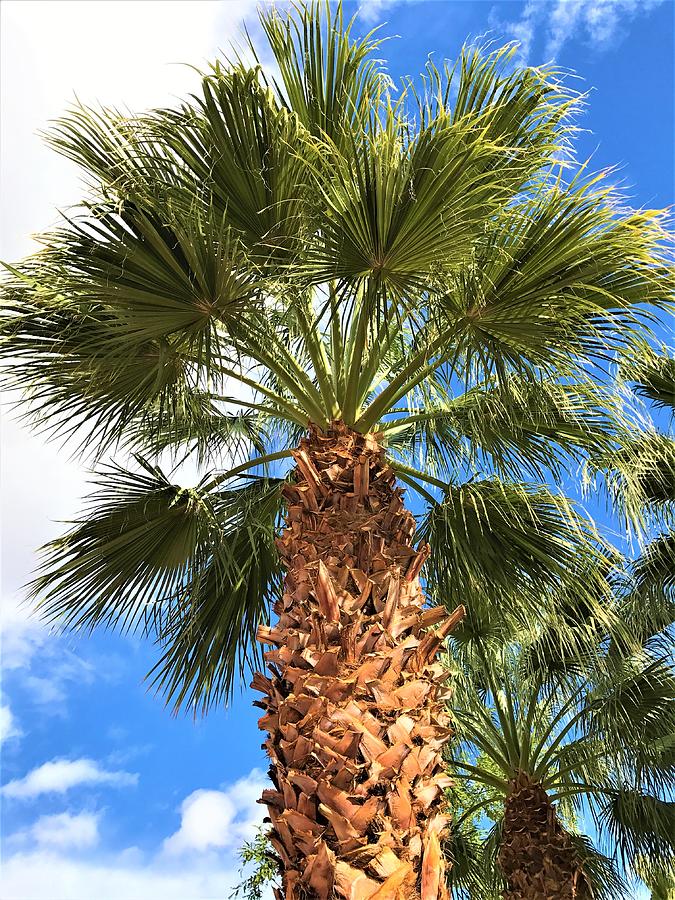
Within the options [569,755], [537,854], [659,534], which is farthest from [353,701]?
[569,755]

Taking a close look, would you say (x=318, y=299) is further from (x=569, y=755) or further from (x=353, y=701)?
(x=569, y=755)

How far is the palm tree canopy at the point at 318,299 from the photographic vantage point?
4184 millimetres

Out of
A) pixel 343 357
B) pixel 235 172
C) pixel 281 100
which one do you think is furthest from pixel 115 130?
pixel 343 357

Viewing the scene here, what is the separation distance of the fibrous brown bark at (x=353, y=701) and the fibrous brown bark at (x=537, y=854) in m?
5.14

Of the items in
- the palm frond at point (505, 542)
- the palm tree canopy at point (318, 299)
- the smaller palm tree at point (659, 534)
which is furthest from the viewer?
the smaller palm tree at point (659, 534)

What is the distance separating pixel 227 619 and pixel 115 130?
3.43 metres

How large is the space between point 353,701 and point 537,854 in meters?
5.75

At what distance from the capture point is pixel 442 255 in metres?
4.25

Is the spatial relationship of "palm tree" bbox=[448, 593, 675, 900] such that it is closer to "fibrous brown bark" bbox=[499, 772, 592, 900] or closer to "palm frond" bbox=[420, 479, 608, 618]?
"fibrous brown bark" bbox=[499, 772, 592, 900]

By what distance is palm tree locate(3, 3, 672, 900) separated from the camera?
3598 millimetres

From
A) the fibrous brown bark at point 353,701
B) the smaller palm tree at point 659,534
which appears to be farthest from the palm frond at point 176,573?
the smaller palm tree at point 659,534

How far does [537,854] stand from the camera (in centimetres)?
800

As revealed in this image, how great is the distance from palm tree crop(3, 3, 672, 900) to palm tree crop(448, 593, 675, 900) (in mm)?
2548

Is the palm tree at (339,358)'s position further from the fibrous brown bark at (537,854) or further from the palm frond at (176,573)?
the fibrous brown bark at (537,854)
